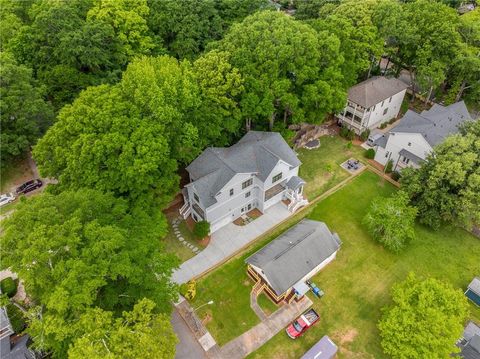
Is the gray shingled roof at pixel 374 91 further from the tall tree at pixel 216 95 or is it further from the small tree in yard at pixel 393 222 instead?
the tall tree at pixel 216 95

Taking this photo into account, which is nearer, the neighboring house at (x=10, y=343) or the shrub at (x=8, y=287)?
the neighboring house at (x=10, y=343)

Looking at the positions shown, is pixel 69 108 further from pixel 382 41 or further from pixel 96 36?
pixel 382 41

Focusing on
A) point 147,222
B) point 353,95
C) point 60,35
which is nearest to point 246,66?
point 353,95

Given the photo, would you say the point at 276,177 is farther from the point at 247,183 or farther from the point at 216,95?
the point at 216,95

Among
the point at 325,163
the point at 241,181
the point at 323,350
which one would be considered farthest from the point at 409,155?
the point at 323,350

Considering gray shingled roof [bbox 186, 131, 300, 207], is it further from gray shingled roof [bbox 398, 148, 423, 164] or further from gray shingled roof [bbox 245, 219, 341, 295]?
gray shingled roof [bbox 398, 148, 423, 164]

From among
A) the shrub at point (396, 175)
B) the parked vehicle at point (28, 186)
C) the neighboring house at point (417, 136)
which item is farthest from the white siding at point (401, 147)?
the parked vehicle at point (28, 186)

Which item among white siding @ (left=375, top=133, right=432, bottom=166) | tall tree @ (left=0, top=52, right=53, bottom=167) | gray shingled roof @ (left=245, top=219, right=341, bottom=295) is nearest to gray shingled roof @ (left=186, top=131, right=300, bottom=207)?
gray shingled roof @ (left=245, top=219, right=341, bottom=295)
